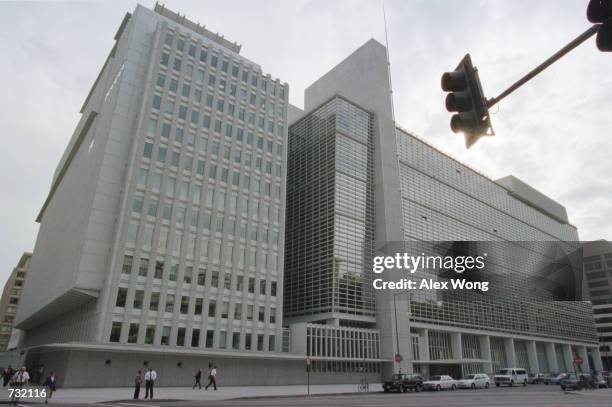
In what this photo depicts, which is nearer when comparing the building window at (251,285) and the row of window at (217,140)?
the row of window at (217,140)

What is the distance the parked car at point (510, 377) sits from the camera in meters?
49.8

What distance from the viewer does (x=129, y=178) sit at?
47.2 meters

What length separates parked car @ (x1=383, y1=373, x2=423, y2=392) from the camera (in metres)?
38.6

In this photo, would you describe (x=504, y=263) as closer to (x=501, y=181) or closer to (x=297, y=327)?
(x=501, y=181)

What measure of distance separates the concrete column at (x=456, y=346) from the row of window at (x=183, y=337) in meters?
34.3

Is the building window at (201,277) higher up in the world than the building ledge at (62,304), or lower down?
higher up

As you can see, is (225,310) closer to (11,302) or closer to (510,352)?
(510,352)

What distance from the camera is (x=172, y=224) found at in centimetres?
4853

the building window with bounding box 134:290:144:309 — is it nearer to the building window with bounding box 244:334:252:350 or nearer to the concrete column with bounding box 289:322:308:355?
the building window with bounding box 244:334:252:350

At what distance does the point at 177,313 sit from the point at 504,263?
248 ft

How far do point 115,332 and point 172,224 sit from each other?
41.5ft
